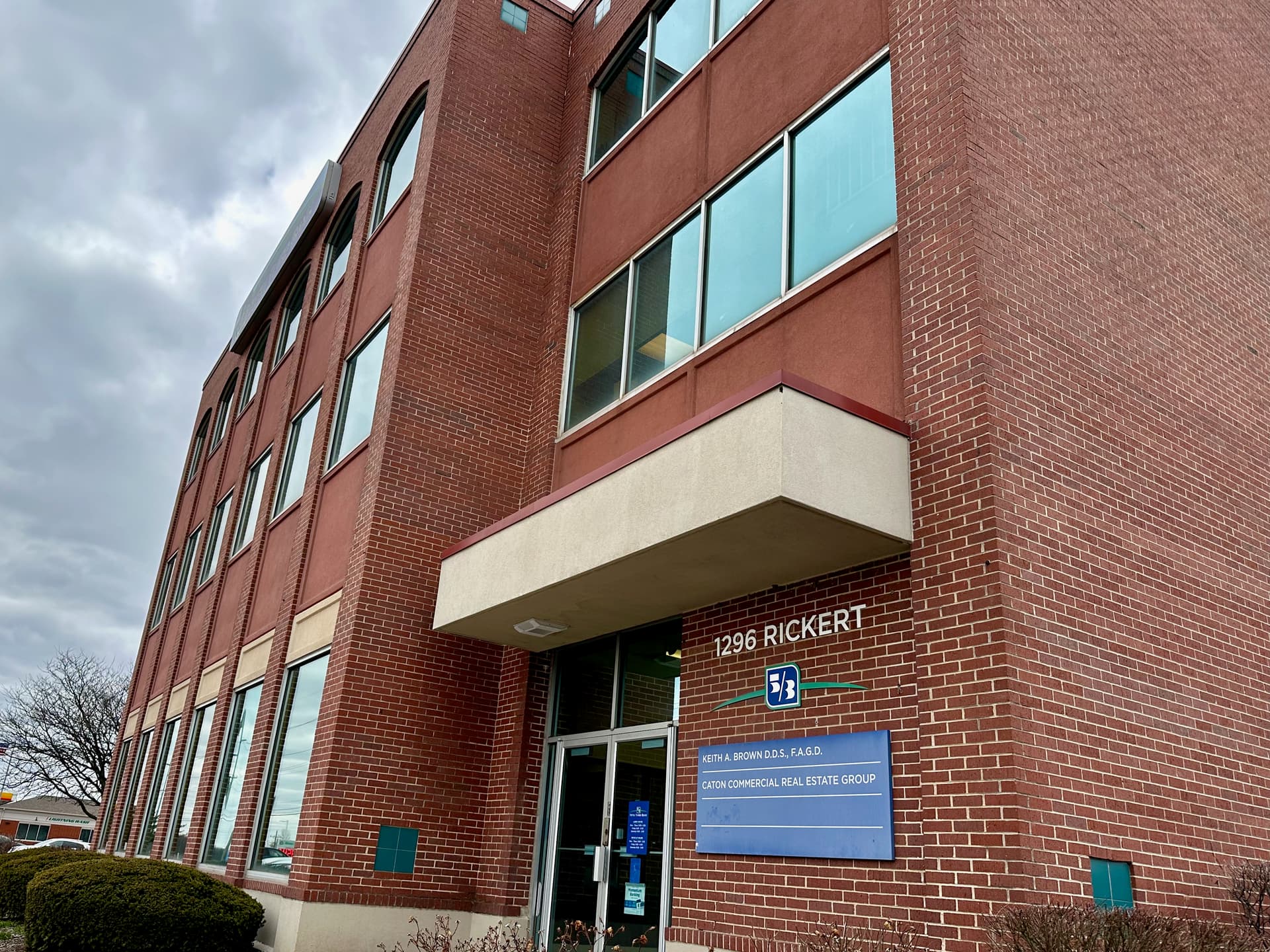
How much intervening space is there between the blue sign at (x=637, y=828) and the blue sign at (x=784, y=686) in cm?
235

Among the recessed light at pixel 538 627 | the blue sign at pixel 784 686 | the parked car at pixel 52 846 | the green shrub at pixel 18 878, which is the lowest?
the green shrub at pixel 18 878

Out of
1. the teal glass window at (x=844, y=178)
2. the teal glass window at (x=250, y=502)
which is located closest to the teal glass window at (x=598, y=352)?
the teal glass window at (x=844, y=178)

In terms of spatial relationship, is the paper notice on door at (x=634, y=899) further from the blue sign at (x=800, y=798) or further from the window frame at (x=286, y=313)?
the window frame at (x=286, y=313)

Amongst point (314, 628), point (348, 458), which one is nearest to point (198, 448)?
point (348, 458)

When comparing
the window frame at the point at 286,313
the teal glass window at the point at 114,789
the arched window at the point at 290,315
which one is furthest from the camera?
the teal glass window at the point at 114,789

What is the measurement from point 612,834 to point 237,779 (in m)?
7.53

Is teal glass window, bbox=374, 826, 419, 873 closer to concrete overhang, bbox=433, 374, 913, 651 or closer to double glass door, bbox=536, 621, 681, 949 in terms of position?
double glass door, bbox=536, 621, 681, 949

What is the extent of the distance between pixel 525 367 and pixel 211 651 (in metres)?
9.78

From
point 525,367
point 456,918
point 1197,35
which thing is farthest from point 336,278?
point 1197,35

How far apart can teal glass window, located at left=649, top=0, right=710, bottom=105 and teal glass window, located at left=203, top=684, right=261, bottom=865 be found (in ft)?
32.6

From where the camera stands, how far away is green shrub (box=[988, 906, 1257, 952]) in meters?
4.96

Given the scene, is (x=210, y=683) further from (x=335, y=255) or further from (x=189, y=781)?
(x=335, y=255)

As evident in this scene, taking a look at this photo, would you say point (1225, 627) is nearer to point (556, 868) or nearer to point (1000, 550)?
point (1000, 550)

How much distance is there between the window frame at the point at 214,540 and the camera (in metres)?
22.6
